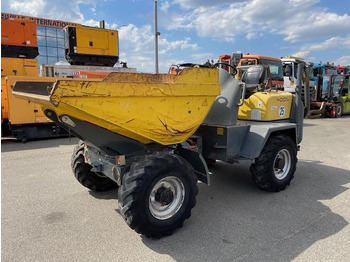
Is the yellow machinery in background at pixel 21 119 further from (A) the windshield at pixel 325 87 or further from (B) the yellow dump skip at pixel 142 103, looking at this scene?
(A) the windshield at pixel 325 87

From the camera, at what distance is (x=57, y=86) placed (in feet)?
8.05

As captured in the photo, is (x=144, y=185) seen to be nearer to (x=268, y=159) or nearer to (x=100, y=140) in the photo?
(x=100, y=140)

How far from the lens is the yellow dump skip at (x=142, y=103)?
2.59m

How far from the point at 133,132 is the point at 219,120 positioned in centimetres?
163

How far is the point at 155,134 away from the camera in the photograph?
3168mm

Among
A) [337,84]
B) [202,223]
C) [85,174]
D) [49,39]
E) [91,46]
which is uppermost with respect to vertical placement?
[49,39]

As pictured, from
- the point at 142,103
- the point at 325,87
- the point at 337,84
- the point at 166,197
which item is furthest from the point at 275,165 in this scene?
the point at 337,84

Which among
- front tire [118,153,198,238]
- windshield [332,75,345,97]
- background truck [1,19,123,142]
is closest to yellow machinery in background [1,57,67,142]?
background truck [1,19,123,142]

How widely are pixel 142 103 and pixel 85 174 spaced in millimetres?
1906

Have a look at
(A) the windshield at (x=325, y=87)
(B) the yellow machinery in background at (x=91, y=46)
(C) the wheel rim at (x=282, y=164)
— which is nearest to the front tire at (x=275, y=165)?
(C) the wheel rim at (x=282, y=164)

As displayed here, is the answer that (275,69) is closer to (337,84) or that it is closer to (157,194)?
(337,84)

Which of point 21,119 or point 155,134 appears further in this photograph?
point 21,119

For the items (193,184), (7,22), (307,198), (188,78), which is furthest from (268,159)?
(7,22)

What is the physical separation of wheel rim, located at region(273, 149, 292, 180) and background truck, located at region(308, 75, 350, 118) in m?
11.5
